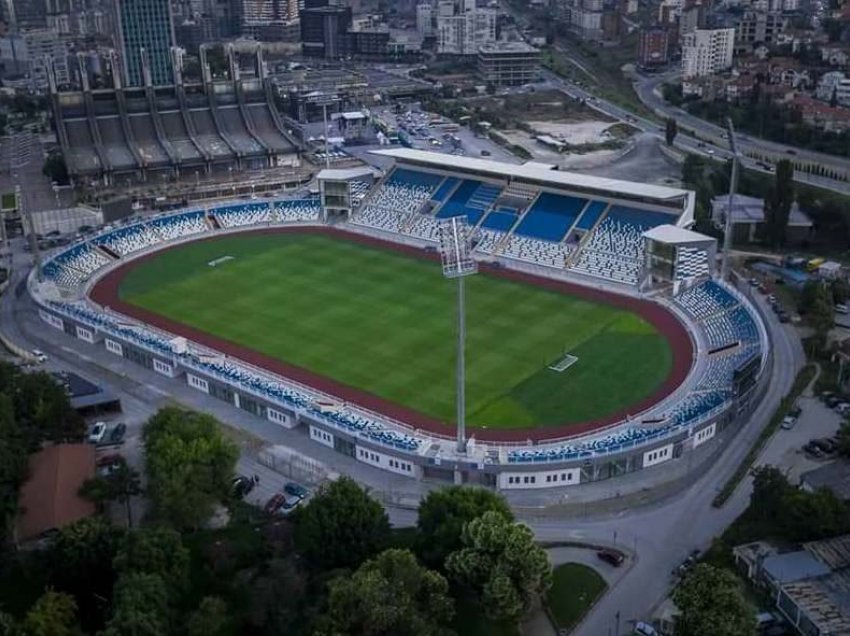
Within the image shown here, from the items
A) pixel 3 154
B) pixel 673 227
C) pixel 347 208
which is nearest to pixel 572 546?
pixel 673 227

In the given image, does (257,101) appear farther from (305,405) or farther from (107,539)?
(107,539)

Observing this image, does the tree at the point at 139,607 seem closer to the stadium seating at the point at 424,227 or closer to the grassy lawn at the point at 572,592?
the grassy lawn at the point at 572,592

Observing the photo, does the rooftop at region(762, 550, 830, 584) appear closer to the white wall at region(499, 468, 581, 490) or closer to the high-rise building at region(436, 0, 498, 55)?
the white wall at region(499, 468, 581, 490)

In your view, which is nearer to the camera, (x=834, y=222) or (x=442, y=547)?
(x=442, y=547)

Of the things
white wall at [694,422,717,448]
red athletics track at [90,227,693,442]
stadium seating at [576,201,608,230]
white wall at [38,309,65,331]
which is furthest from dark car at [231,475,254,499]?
stadium seating at [576,201,608,230]

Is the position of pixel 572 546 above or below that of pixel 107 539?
below

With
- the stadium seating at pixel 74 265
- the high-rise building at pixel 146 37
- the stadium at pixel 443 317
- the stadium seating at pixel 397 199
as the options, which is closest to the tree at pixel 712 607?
the stadium at pixel 443 317

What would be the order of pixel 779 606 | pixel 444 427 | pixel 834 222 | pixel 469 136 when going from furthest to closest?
1. pixel 469 136
2. pixel 834 222
3. pixel 444 427
4. pixel 779 606
